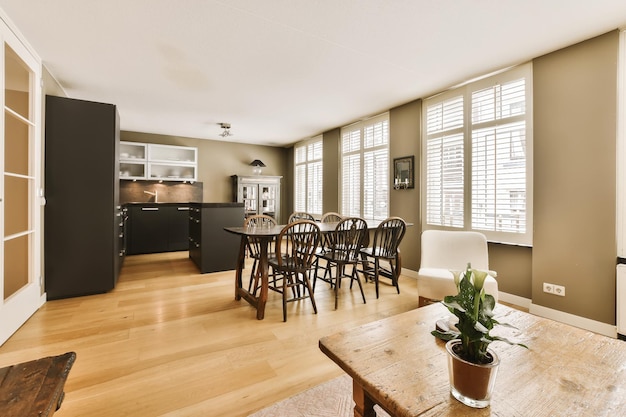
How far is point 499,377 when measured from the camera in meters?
0.99

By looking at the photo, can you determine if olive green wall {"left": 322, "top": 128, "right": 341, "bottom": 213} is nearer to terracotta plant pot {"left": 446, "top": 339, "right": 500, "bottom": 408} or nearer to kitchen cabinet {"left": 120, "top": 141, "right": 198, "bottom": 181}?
kitchen cabinet {"left": 120, "top": 141, "right": 198, "bottom": 181}

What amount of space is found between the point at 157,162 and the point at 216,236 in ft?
9.78

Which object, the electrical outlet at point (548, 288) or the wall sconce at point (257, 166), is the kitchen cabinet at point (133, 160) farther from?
the electrical outlet at point (548, 288)

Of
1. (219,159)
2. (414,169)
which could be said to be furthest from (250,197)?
(414,169)

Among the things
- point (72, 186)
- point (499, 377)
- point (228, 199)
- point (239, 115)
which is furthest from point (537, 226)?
point (228, 199)

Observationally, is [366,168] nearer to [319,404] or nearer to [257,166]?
[257,166]

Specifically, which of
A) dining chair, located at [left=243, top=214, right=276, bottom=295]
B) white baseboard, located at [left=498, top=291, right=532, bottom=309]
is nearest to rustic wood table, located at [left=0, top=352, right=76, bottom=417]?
dining chair, located at [left=243, top=214, right=276, bottom=295]

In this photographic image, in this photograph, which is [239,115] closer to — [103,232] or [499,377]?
[103,232]

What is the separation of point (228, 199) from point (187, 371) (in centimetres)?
569

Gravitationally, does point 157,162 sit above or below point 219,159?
below

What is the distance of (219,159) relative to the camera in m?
7.12

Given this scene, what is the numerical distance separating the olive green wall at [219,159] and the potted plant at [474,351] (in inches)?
269

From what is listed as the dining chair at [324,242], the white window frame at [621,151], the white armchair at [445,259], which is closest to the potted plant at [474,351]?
the white armchair at [445,259]

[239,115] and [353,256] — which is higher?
[239,115]
